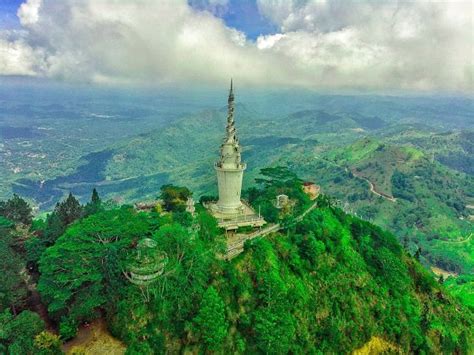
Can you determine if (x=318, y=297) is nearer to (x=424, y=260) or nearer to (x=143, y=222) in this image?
(x=143, y=222)

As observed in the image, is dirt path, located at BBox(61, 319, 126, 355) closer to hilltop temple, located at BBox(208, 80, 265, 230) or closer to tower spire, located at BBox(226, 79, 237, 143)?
hilltop temple, located at BBox(208, 80, 265, 230)

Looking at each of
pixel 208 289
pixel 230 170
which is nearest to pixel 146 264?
pixel 208 289

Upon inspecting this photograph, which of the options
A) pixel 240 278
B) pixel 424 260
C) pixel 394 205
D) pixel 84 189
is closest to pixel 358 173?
pixel 394 205

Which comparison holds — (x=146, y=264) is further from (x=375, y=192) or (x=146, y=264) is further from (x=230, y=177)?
(x=375, y=192)

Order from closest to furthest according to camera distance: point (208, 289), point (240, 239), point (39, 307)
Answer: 1. point (208, 289)
2. point (39, 307)
3. point (240, 239)

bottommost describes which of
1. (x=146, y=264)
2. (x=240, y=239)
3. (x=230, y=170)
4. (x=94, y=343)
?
(x=94, y=343)

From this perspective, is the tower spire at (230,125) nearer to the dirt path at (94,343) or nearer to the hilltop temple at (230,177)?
the hilltop temple at (230,177)
